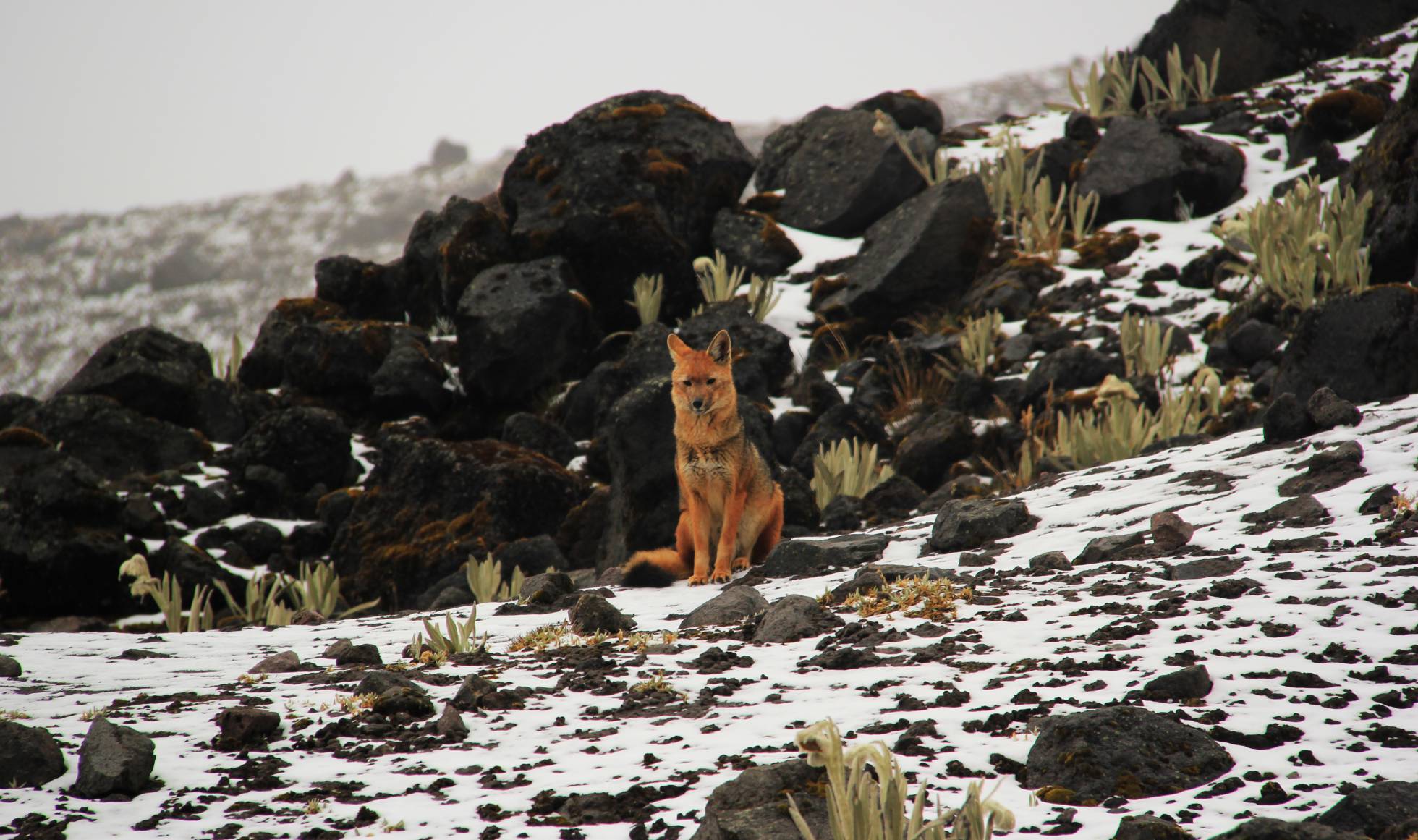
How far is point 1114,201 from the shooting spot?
48.5ft

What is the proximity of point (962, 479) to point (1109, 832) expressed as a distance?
7.16 meters

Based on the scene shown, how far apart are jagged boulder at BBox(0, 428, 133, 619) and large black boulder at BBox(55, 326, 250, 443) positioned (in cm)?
347

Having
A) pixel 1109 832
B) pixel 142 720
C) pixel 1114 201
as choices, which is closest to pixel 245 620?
pixel 142 720

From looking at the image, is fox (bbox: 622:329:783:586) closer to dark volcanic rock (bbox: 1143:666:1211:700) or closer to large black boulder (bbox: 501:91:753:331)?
dark volcanic rock (bbox: 1143:666:1211:700)

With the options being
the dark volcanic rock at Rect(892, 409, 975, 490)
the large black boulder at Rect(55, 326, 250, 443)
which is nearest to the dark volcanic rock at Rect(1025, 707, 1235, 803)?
the dark volcanic rock at Rect(892, 409, 975, 490)

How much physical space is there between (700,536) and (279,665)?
3147 mm

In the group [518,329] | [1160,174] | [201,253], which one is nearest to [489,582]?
[518,329]

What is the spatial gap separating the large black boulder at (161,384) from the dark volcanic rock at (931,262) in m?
8.71

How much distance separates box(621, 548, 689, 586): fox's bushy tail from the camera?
747cm

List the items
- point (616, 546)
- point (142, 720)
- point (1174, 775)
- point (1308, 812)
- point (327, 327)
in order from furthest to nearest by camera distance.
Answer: point (327, 327)
point (616, 546)
point (142, 720)
point (1174, 775)
point (1308, 812)

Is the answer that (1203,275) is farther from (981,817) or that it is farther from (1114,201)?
(981,817)

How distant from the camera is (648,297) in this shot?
551 inches

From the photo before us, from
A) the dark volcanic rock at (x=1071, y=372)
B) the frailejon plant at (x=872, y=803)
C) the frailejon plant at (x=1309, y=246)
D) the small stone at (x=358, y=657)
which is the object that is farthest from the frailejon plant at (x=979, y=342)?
the frailejon plant at (x=872, y=803)

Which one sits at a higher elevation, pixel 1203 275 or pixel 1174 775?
pixel 1203 275
